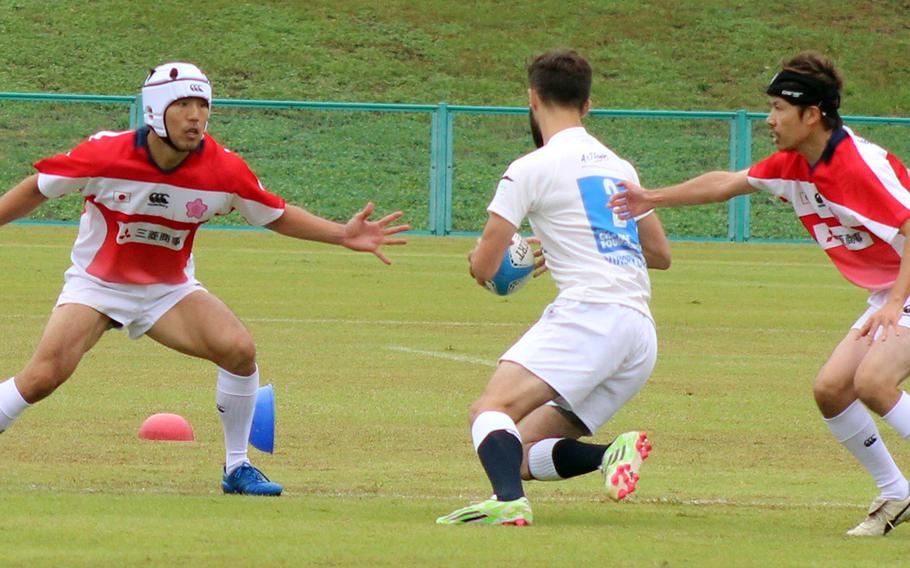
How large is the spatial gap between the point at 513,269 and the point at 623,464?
1.06 metres

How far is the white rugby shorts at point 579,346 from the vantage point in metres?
7.30

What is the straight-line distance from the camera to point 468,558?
6.46 m

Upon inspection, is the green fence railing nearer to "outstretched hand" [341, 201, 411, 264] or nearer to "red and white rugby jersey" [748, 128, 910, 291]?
"outstretched hand" [341, 201, 411, 264]

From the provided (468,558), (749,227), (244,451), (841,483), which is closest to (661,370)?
(841,483)

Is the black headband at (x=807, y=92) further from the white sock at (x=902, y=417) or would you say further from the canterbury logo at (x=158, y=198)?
the canterbury logo at (x=158, y=198)

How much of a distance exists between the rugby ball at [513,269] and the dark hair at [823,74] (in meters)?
1.37

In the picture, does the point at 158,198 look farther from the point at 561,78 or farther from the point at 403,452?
the point at 403,452

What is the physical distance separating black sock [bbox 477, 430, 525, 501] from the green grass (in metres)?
23.7

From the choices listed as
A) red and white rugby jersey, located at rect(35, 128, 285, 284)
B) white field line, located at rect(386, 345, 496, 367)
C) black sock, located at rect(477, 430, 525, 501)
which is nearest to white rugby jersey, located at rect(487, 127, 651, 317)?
black sock, located at rect(477, 430, 525, 501)

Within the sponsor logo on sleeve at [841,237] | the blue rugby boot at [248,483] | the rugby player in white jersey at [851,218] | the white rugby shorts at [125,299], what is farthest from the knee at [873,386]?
the white rugby shorts at [125,299]

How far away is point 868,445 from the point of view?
25.3 feet

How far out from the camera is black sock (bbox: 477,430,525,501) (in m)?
7.21

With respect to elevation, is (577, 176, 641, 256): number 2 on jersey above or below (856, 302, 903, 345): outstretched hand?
above

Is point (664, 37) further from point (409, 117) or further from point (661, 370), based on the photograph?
point (661, 370)
